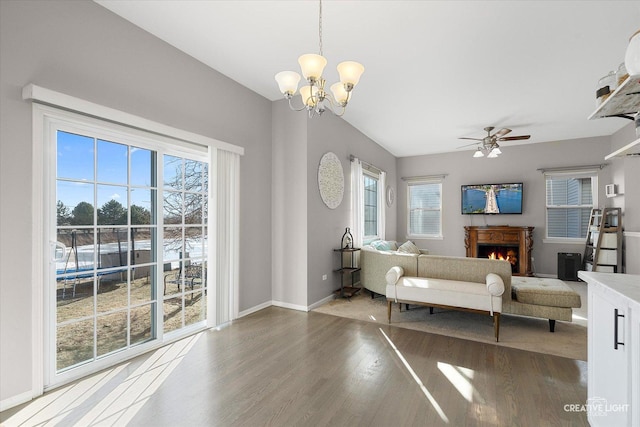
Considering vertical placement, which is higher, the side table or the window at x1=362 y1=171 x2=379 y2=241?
the window at x1=362 y1=171 x2=379 y2=241

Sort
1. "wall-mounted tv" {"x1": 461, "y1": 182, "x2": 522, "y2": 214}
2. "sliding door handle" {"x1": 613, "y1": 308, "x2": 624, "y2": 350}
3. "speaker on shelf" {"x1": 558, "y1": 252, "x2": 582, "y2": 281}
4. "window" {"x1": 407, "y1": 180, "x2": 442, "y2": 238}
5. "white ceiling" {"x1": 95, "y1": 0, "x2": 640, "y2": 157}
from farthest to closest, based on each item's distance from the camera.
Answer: "window" {"x1": 407, "y1": 180, "x2": 442, "y2": 238} < "wall-mounted tv" {"x1": 461, "y1": 182, "x2": 522, "y2": 214} < "speaker on shelf" {"x1": 558, "y1": 252, "x2": 582, "y2": 281} < "white ceiling" {"x1": 95, "y1": 0, "x2": 640, "y2": 157} < "sliding door handle" {"x1": 613, "y1": 308, "x2": 624, "y2": 350}

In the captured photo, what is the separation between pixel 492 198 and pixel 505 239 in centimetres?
99

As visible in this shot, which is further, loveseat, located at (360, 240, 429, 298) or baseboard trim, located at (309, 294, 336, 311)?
baseboard trim, located at (309, 294, 336, 311)

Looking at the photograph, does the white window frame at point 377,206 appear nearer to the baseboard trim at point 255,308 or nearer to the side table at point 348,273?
the side table at point 348,273

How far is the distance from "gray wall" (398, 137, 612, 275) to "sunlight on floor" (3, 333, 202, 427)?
680 centimetres

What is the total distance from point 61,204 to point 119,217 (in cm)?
43

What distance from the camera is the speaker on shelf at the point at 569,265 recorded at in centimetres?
609

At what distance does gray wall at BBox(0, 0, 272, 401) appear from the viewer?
1982 mm

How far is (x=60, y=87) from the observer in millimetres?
2238

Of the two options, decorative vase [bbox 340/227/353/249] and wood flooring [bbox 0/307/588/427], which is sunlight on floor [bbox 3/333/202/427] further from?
decorative vase [bbox 340/227/353/249]

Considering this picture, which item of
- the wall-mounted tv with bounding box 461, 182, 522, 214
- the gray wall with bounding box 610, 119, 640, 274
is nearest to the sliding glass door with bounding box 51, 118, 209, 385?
the wall-mounted tv with bounding box 461, 182, 522, 214

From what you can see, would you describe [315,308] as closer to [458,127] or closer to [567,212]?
[458,127]

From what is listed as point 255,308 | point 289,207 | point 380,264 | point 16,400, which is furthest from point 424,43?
point 16,400

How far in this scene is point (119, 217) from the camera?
8.85 feet
